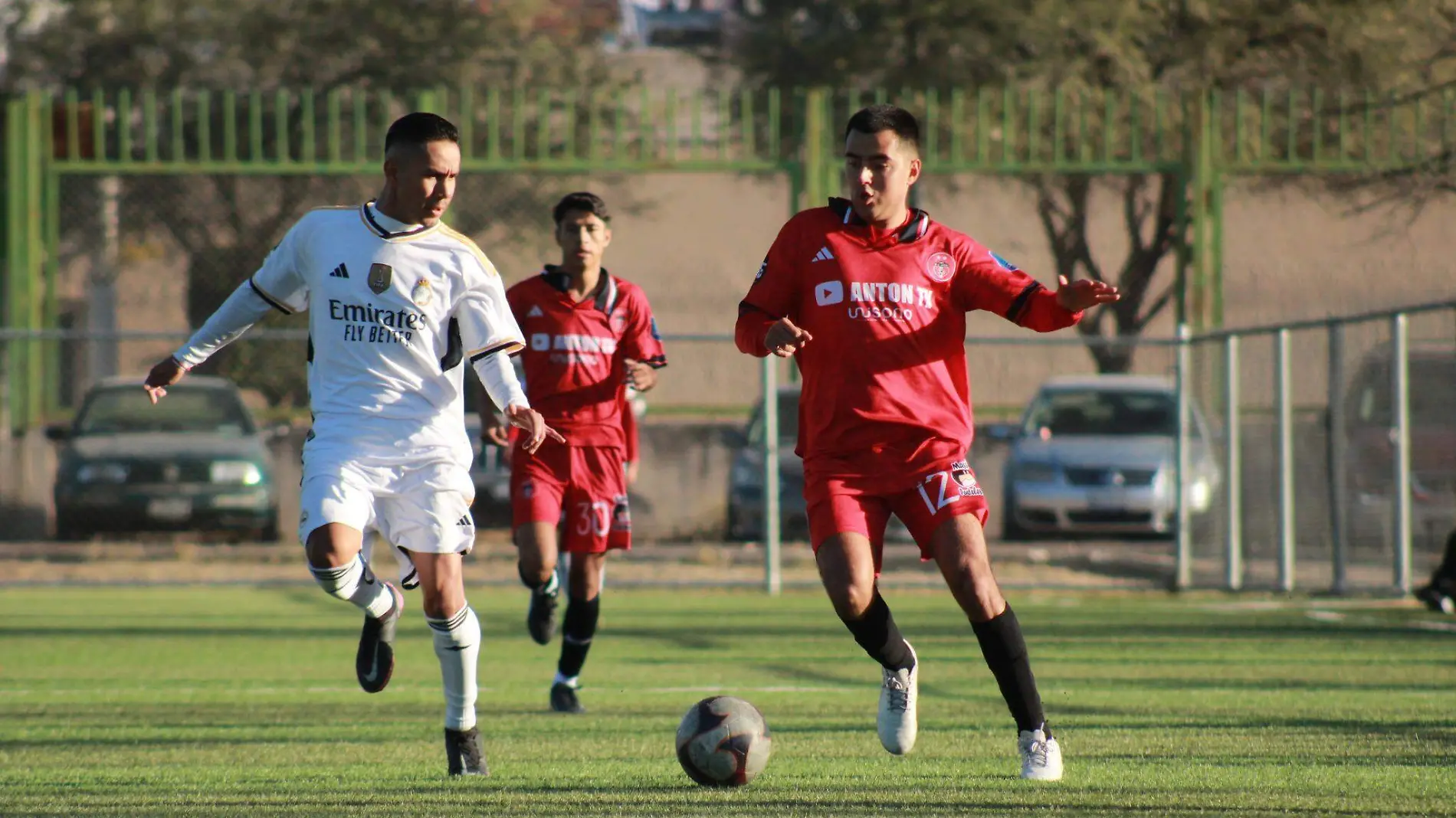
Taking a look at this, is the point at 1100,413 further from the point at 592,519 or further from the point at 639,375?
the point at 592,519

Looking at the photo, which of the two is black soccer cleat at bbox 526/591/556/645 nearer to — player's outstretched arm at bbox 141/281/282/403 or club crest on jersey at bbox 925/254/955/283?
player's outstretched arm at bbox 141/281/282/403

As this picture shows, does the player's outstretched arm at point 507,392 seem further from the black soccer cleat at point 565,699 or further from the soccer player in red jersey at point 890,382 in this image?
the black soccer cleat at point 565,699

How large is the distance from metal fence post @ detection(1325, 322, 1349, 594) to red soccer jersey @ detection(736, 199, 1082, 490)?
8193 mm

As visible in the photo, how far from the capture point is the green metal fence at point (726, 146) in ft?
55.9

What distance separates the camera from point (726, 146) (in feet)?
56.7

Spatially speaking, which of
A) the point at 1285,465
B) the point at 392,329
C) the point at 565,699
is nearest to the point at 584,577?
the point at 565,699

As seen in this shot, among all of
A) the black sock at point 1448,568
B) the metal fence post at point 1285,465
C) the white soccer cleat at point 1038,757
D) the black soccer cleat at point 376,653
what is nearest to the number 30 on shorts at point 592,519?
the black soccer cleat at point 376,653

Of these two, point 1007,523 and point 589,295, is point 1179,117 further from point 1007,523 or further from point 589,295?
point 589,295

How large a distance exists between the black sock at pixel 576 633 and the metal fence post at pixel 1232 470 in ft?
26.4

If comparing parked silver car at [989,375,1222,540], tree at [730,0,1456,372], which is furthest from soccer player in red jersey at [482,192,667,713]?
parked silver car at [989,375,1222,540]

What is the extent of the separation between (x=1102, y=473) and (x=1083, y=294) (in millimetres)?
11439

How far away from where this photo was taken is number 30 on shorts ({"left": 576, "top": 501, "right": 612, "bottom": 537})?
883 centimetres

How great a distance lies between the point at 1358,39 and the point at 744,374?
27.3 ft

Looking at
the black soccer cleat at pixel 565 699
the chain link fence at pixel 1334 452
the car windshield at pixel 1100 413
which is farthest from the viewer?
the car windshield at pixel 1100 413
